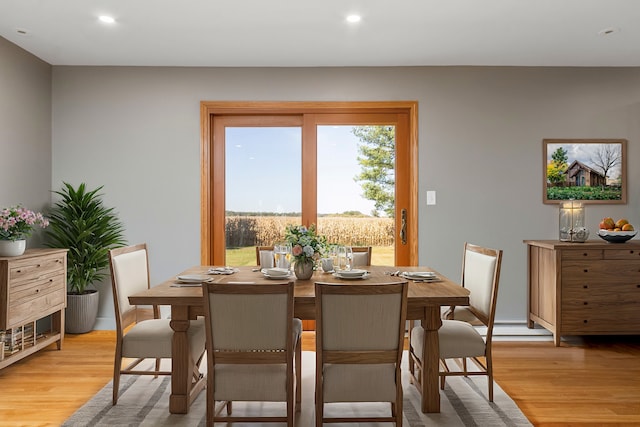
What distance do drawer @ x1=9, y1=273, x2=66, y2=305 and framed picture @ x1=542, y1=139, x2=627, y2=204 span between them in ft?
14.8

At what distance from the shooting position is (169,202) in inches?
185

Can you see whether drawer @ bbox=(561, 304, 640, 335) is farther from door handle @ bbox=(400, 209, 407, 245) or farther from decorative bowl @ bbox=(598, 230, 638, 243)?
door handle @ bbox=(400, 209, 407, 245)

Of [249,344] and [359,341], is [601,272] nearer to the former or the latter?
[359,341]

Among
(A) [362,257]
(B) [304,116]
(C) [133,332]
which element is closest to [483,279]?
(A) [362,257]

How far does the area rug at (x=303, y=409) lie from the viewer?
266cm

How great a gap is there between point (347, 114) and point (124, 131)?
2.21 meters

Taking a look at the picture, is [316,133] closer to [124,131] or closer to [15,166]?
[124,131]

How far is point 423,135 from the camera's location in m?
4.71

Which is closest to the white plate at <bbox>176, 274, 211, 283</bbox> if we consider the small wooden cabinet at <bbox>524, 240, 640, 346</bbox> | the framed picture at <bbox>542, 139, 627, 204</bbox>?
the small wooden cabinet at <bbox>524, 240, 640, 346</bbox>

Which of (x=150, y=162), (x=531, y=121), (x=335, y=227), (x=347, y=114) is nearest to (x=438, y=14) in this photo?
(x=347, y=114)

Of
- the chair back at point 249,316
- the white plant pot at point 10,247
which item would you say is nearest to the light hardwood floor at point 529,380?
the white plant pot at point 10,247

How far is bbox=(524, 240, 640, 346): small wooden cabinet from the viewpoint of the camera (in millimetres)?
4160

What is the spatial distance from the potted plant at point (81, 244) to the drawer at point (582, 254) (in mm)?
4072

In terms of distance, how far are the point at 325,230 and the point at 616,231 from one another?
2655mm
